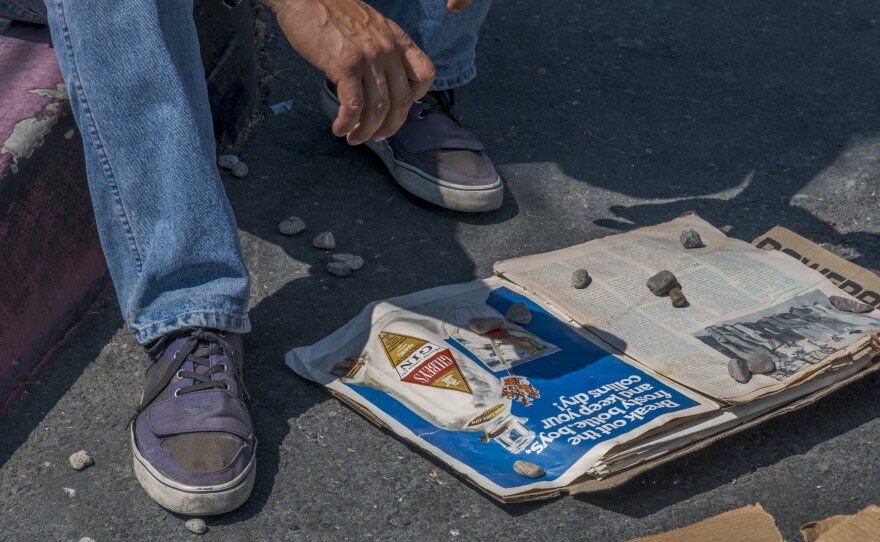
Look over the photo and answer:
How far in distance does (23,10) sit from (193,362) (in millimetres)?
769

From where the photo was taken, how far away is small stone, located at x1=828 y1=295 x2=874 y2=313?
5.24 ft

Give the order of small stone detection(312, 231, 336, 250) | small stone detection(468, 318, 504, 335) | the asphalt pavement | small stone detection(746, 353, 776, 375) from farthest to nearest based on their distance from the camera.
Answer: small stone detection(312, 231, 336, 250), small stone detection(468, 318, 504, 335), small stone detection(746, 353, 776, 375), the asphalt pavement

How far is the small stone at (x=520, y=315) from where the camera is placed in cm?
163

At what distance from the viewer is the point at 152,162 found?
4.52ft

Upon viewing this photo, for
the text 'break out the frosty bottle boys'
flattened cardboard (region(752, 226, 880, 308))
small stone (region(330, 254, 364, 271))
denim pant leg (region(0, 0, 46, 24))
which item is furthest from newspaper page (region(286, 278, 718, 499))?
denim pant leg (region(0, 0, 46, 24))

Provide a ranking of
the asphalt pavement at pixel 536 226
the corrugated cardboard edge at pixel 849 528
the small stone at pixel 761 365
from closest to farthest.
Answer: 1. the corrugated cardboard edge at pixel 849 528
2. the asphalt pavement at pixel 536 226
3. the small stone at pixel 761 365

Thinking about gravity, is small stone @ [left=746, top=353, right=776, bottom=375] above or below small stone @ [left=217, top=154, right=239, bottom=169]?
above

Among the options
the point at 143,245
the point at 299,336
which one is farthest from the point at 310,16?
the point at 299,336

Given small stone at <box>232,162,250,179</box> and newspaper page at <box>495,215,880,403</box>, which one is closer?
newspaper page at <box>495,215,880,403</box>

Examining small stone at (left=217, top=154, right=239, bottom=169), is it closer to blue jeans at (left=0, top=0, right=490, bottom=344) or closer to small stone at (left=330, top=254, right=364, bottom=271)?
small stone at (left=330, top=254, right=364, bottom=271)

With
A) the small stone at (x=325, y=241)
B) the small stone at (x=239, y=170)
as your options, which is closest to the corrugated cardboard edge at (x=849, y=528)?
the small stone at (x=325, y=241)

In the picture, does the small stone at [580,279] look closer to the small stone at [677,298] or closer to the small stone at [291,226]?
the small stone at [677,298]

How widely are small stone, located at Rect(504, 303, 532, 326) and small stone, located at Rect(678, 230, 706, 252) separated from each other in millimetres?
370

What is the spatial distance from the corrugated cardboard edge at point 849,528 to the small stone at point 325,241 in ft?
3.31
